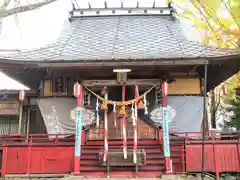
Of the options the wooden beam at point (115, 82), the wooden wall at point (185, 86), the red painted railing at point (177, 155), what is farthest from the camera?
the wooden wall at point (185, 86)

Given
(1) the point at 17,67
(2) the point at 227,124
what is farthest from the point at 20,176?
(2) the point at 227,124

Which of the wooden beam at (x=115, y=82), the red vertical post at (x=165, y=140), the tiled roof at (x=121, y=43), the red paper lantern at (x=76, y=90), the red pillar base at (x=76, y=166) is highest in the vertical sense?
the tiled roof at (x=121, y=43)

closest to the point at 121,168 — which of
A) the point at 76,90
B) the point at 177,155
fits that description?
the point at 177,155

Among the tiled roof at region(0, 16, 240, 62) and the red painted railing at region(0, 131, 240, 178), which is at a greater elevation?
the tiled roof at region(0, 16, 240, 62)

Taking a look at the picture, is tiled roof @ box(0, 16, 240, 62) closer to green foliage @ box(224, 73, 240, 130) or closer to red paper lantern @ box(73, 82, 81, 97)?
red paper lantern @ box(73, 82, 81, 97)

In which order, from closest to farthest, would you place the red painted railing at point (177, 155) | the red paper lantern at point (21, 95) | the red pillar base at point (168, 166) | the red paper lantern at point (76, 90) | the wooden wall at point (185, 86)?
the red pillar base at point (168, 166), the red painted railing at point (177, 155), the red paper lantern at point (76, 90), the wooden wall at point (185, 86), the red paper lantern at point (21, 95)

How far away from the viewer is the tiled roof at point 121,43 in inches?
368

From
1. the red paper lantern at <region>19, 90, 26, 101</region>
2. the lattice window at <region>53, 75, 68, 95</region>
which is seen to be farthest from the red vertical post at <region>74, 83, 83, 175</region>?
the red paper lantern at <region>19, 90, 26, 101</region>

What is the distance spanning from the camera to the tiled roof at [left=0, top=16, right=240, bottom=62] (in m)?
9.34

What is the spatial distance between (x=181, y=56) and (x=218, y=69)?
279 cm

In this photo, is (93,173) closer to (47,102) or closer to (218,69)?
(47,102)

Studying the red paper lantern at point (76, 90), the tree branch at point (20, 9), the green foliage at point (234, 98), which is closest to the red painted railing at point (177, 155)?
the red paper lantern at point (76, 90)

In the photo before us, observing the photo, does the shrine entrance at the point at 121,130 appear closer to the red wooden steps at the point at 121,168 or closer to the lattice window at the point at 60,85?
the red wooden steps at the point at 121,168

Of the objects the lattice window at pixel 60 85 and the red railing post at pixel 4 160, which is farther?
the lattice window at pixel 60 85
